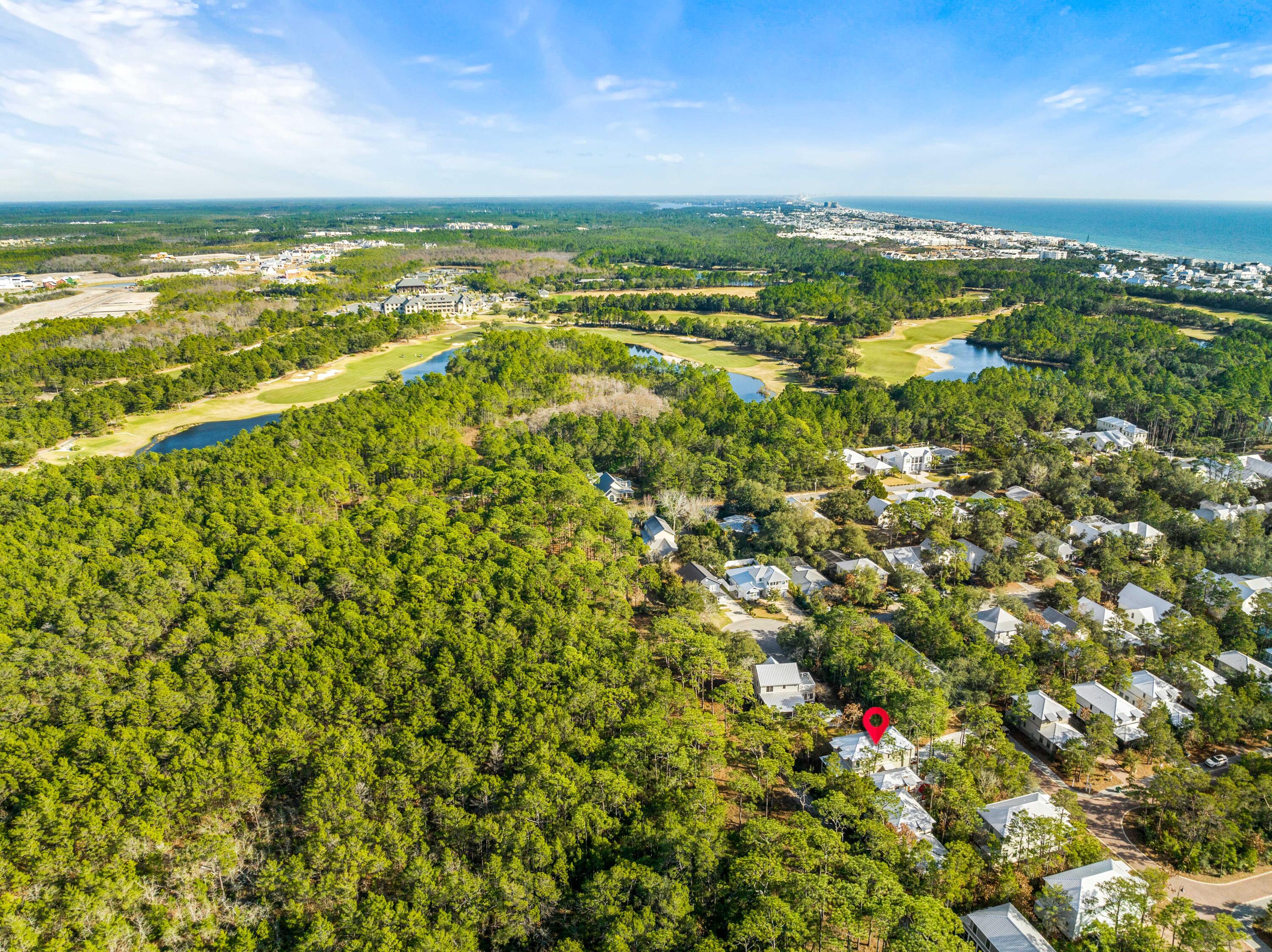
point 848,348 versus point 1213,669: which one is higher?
point 848,348

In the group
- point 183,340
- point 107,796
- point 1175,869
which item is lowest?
point 1175,869

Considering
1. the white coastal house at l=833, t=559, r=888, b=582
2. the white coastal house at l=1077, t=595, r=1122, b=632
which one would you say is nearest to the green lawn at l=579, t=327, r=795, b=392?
the white coastal house at l=833, t=559, r=888, b=582

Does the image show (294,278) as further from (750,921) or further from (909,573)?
(750,921)

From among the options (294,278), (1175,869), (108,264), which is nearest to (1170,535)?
(1175,869)

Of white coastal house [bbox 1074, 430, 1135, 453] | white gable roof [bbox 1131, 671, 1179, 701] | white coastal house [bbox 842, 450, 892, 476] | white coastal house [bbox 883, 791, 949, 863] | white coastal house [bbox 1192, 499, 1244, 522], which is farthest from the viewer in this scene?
white coastal house [bbox 1074, 430, 1135, 453]

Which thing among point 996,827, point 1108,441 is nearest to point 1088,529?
point 1108,441

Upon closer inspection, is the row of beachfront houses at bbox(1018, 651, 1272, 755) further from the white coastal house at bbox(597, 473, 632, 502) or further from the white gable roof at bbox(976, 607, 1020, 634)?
the white coastal house at bbox(597, 473, 632, 502)
